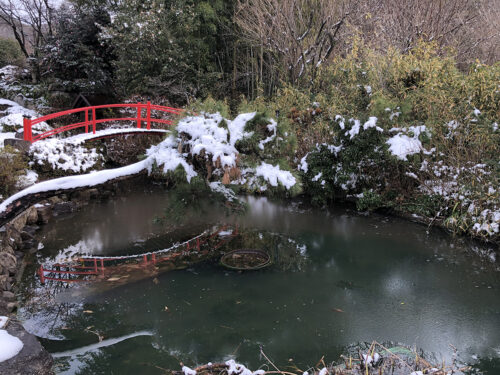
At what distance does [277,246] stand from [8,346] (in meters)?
4.62

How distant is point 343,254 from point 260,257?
57.5 inches

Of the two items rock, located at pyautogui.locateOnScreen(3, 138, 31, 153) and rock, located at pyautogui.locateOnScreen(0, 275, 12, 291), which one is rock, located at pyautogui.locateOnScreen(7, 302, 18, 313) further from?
rock, located at pyautogui.locateOnScreen(3, 138, 31, 153)

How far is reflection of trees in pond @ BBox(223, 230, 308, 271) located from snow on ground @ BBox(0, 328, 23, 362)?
12.6 ft

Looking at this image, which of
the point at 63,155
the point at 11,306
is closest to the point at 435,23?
the point at 63,155

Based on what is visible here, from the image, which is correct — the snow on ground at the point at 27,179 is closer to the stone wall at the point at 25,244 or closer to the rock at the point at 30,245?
the stone wall at the point at 25,244

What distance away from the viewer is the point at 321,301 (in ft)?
19.0

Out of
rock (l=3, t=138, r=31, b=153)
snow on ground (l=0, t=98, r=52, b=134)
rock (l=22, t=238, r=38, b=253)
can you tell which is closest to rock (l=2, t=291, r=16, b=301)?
rock (l=22, t=238, r=38, b=253)

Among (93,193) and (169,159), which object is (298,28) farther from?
(169,159)

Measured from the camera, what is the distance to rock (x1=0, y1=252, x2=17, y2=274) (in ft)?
20.4

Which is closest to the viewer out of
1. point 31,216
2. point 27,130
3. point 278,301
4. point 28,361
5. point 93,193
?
point 28,361

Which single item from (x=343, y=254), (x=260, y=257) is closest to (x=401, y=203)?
(x=343, y=254)

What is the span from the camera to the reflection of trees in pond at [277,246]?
22.8 ft

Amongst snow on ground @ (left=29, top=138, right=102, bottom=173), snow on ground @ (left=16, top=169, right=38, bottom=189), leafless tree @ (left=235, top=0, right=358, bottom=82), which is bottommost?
snow on ground @ (left=16, top=169, right=38, bottom=189)

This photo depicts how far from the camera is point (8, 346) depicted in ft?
12.9
